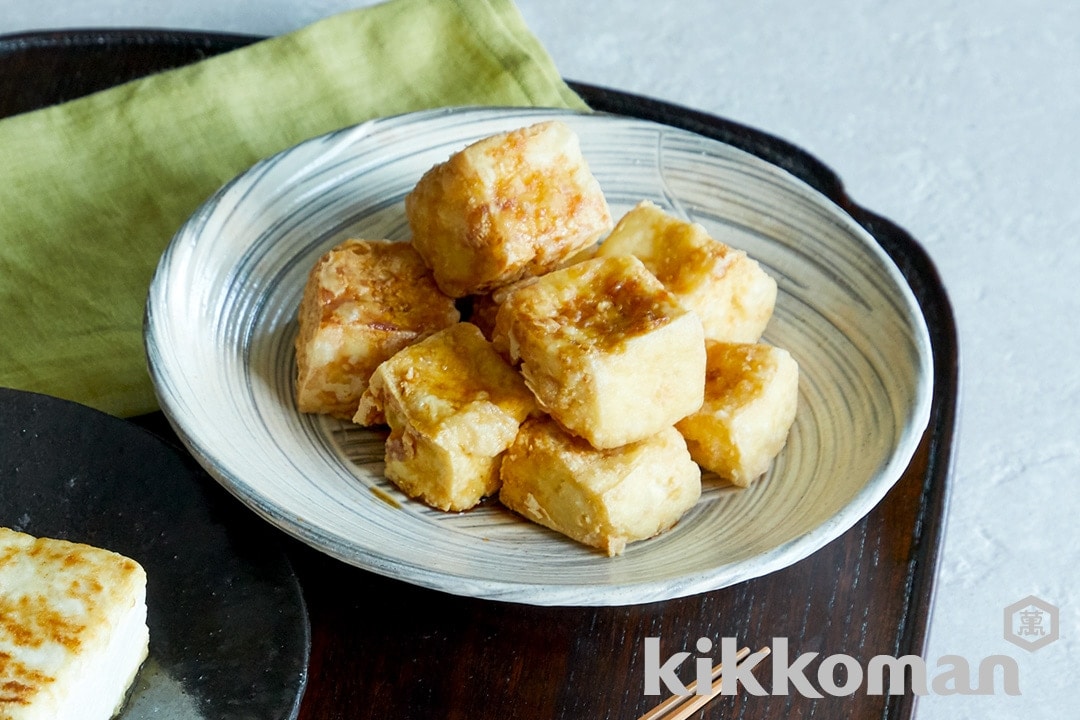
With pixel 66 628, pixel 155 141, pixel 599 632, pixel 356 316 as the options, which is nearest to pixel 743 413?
pixel 599 632

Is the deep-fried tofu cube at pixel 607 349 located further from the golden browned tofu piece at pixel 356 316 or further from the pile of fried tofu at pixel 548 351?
the golden browned tofu piece at pixel 356 316

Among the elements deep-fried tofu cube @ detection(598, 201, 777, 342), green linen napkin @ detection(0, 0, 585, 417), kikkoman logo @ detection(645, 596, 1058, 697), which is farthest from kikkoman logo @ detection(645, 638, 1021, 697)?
green linen napkin @ detection(0, 0, 585, 417)

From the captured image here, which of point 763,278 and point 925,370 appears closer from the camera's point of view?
point 925,370

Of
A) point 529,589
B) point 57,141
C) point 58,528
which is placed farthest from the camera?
point 57,141

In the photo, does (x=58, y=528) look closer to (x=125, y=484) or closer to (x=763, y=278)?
(x=125, y=484)

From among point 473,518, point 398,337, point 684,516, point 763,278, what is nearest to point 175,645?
point 473,518

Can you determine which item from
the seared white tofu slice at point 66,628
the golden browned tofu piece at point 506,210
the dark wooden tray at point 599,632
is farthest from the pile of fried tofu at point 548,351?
the seared white tofu slice at point 66,628

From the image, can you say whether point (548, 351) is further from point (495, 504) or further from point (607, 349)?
point (495, 504)
